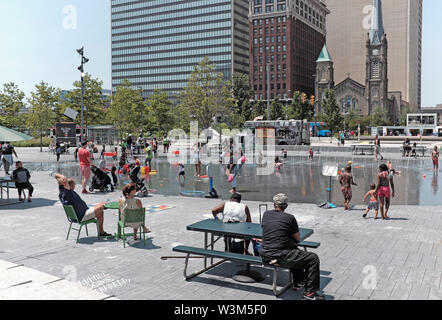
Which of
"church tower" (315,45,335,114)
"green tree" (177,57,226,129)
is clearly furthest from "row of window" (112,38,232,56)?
"green tree" (177,57,226,129)

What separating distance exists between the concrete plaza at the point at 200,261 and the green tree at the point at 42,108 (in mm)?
49390

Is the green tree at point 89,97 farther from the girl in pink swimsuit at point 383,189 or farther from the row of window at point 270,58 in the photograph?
the row of window at point 270,58

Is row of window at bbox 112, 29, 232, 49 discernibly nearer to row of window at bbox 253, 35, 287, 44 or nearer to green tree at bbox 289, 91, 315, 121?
row of window at bbox 253, 35, 287, 44

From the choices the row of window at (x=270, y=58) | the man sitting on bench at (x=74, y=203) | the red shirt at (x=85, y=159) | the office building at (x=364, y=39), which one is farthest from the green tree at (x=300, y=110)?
the office building at (x=364, y=39)

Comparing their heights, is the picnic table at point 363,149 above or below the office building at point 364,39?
below

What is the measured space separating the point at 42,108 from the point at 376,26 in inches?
4657

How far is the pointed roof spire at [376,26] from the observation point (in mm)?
139125

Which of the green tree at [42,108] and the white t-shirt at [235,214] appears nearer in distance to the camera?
the white t-shirt at [235,214]

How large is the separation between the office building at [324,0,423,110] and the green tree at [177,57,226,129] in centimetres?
13968

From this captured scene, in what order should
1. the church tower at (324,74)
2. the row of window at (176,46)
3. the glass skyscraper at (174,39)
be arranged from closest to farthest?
the church tower at (324,74) < the glass skyscraper at (174,39) < the row of window at (176,46)

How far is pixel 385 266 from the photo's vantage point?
7.31 meters

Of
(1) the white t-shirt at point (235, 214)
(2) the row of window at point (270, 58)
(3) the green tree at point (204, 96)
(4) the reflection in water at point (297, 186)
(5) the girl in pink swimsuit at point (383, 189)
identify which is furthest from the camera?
(2) the row of window at point (270, 58)

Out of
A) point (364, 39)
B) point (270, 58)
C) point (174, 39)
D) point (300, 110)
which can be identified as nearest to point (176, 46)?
point (174, 39)

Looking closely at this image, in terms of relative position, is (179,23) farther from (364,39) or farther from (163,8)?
(364,39)
